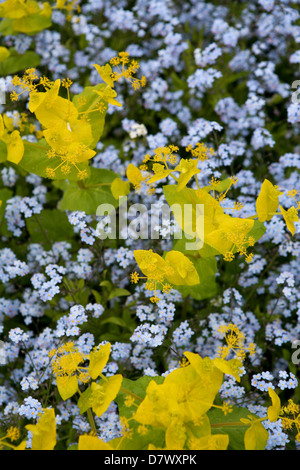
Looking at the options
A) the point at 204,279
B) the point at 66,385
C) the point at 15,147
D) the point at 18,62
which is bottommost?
the point at 66,385

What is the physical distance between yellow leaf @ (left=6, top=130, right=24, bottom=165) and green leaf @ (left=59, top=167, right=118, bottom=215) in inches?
17.8

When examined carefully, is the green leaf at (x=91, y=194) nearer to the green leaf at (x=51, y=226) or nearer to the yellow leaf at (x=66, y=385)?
the green leaf at (x=51, y=226)

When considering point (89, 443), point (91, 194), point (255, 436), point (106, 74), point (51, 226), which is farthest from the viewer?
point (51, 226)

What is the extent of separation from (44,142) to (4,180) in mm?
861

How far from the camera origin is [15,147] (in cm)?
229

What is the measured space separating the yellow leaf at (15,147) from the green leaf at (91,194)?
0.45 m

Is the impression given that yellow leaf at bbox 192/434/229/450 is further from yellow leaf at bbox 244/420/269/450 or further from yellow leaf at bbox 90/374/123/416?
yellow leaf at bbox 90/374/123/416

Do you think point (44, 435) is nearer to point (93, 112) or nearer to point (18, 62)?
point (93, 112)

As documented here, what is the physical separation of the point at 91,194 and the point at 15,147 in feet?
1.87

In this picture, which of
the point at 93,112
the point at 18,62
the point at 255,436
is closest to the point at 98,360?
the point at 255,436

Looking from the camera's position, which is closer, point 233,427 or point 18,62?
point 233,427

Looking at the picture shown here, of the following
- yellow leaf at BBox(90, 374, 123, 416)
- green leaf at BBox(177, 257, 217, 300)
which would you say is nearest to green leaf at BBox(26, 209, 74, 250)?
green leaf at BBox(177, 257, 217, 300)

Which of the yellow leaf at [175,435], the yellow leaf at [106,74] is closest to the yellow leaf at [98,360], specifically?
the yellow leaf at [175,435]

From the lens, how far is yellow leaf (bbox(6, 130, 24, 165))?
2.27 meters
